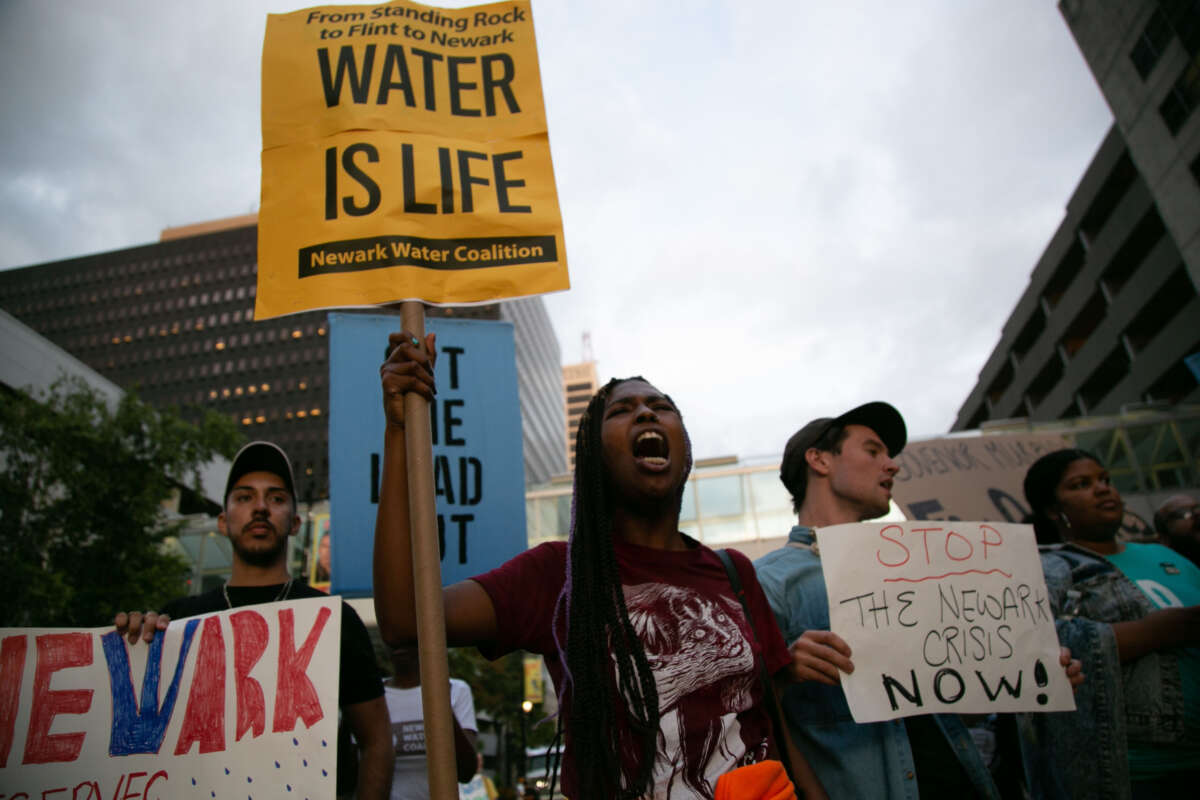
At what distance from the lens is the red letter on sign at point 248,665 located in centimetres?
183

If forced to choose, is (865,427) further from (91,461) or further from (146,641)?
(91,461)

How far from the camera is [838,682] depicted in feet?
6.70

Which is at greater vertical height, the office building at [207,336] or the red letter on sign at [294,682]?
the office building at [207,336]

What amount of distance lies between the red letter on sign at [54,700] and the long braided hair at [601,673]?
127 centimetres

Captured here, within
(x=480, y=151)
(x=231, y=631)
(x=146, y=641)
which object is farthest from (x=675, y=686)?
(x=480, y=151)

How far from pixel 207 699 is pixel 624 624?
1.12 metres

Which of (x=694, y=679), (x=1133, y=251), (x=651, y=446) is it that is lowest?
(x=694, y=679)

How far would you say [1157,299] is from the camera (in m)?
29.6

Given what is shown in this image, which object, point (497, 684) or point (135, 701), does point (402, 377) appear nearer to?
point (135, 701)

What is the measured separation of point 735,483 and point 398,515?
20999 mm

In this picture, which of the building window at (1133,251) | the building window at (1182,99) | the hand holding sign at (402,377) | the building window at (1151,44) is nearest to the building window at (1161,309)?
the building window at (1133,251)

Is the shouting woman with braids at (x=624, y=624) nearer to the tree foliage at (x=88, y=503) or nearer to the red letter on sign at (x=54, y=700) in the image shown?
the red letter on sign at (x=54, y=700)

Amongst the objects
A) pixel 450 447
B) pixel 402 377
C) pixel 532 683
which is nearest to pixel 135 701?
pixel 402 377

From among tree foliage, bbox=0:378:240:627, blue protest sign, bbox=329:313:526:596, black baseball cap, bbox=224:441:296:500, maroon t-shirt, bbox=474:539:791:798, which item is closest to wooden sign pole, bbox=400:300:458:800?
maroon t-shirt, bbox=474:539:791:798
